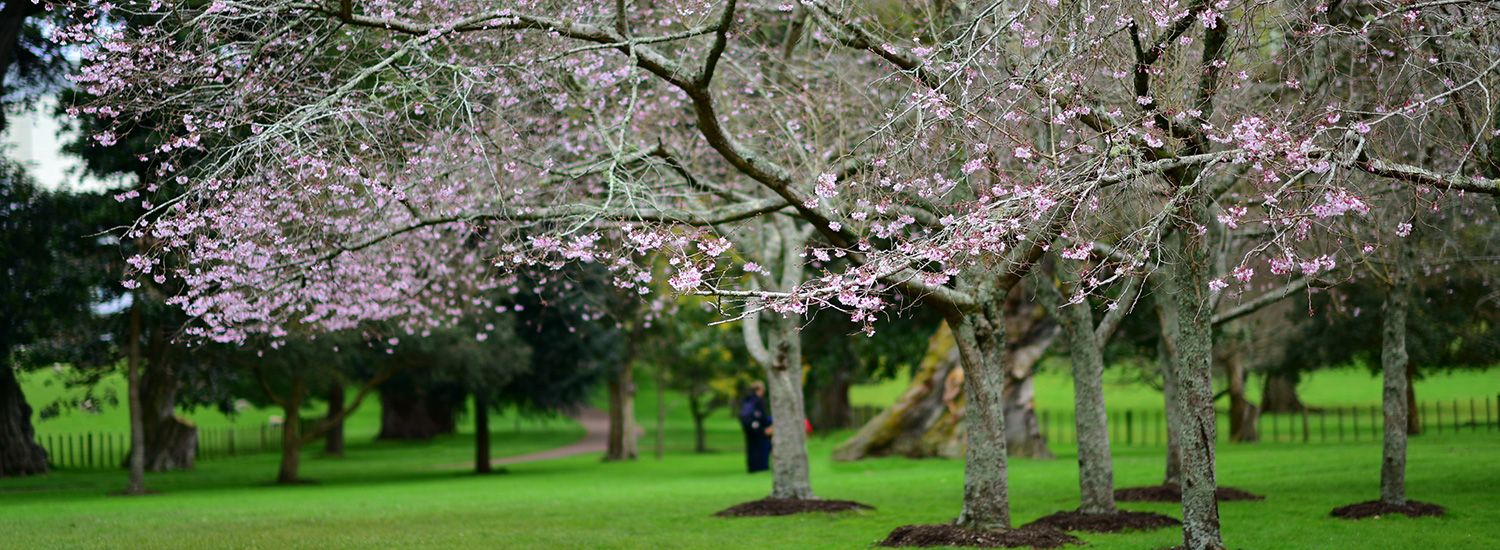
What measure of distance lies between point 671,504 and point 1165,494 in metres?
6.21

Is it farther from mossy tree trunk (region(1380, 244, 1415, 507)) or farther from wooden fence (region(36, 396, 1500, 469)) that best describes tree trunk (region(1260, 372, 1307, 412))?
mossy tree trunk (region(1380, 244, 1415, 507))

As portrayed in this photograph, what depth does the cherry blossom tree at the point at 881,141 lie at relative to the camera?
7426 millimetres

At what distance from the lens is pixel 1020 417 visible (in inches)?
1021

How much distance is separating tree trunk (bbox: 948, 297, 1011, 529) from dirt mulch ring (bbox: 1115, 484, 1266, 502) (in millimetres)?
4368

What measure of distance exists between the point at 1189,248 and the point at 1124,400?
51.1 meters

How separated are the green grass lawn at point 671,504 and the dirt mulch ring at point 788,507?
0.32 metres

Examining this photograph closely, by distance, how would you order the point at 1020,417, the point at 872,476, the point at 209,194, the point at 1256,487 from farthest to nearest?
the point at 1020,417 → the point at 872,476 → the point at 1256,487 → the point at 209,194

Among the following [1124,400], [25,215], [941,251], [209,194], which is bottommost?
[1124,400]

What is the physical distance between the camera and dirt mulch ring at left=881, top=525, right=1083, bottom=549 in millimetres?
10203

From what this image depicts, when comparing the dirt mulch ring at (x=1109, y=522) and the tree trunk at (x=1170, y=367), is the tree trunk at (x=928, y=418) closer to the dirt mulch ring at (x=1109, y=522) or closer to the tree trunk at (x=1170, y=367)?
the tree trunk at (x=1170, y=367)

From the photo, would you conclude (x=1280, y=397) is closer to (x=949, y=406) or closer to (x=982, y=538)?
(x=949, y=406)

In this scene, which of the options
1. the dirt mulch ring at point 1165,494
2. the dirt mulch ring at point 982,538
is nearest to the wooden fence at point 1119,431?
the dirt mulch ring at point 1165,494

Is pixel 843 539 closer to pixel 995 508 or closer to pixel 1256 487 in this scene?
pixel 995 508

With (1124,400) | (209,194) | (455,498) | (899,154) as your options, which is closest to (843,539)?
(899,154)
